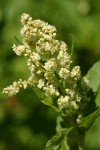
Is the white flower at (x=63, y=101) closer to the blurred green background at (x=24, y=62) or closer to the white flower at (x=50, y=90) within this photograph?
the white flower at (x=50, y=90)

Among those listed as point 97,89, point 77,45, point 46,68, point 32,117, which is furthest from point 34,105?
point 46,68

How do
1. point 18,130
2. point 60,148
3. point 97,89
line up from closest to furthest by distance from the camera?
point 60,148
point 97,89
point 18,130

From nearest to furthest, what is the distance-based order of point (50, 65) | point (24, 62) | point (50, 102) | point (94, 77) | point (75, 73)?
1. point (50, 65)
2. point (75, 73)
3. point (50, 102)
4. point (94, 77)
5. point (24, 62)

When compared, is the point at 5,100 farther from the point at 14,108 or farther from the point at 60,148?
the point at 60,148

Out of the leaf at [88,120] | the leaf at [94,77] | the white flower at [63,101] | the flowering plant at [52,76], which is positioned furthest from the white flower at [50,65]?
the leaf at [94,77]

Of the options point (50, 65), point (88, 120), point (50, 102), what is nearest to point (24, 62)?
point (50, 102)

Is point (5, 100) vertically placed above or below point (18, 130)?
above

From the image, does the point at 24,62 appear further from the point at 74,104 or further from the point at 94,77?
the point at 74,104
